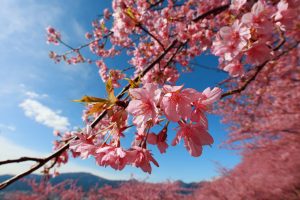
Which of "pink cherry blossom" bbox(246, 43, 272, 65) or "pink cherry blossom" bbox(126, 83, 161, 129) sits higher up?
"pink cherry blossom" bbox(246, 43, 272, 65)

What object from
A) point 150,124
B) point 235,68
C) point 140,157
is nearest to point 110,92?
point 150,124

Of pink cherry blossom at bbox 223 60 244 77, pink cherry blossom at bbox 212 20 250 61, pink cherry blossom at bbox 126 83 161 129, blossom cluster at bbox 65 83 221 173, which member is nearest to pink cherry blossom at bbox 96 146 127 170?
blossom cluster at bbox 65 83 221 173

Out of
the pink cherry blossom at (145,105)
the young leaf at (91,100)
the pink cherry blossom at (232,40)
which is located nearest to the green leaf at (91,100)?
the young leaf at (91,100)

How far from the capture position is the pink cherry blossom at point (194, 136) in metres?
1.12

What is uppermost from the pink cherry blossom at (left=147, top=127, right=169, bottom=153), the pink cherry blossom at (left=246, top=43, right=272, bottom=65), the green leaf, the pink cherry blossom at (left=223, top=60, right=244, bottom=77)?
the pink cherry blossom at (left=223, top=60, right=244, bottom=77)

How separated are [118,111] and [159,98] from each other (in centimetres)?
20

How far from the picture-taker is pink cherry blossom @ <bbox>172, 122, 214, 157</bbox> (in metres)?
1.12

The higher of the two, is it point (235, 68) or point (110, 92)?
point (235, 68)

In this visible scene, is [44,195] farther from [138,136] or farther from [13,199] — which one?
[138,136]

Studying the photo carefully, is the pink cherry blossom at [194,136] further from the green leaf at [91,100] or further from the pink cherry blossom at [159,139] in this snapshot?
the green leaf at [91,100]

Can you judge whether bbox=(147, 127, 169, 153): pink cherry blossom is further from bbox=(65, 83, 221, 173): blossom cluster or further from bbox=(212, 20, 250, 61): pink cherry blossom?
bbox=(212, 20, 250, 61): pink cherry blossom

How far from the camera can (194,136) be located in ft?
3.71

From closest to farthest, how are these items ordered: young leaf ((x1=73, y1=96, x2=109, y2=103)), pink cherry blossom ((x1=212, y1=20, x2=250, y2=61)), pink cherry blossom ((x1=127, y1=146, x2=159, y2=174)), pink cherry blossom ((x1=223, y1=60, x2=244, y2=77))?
young leaf ((x1=73, y1=96, x2=109, y2=103))
pink cherry blossom ((x1=127, y1=146, x2=159, y2=174))
pink cherry blossom ((x1=212, y1=20, x2=250, y2=61))
pink cherry blossom ((x1=223, y1=60, x2=244, y2=77))

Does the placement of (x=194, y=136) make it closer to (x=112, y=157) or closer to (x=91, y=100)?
(x=112, y=157)
